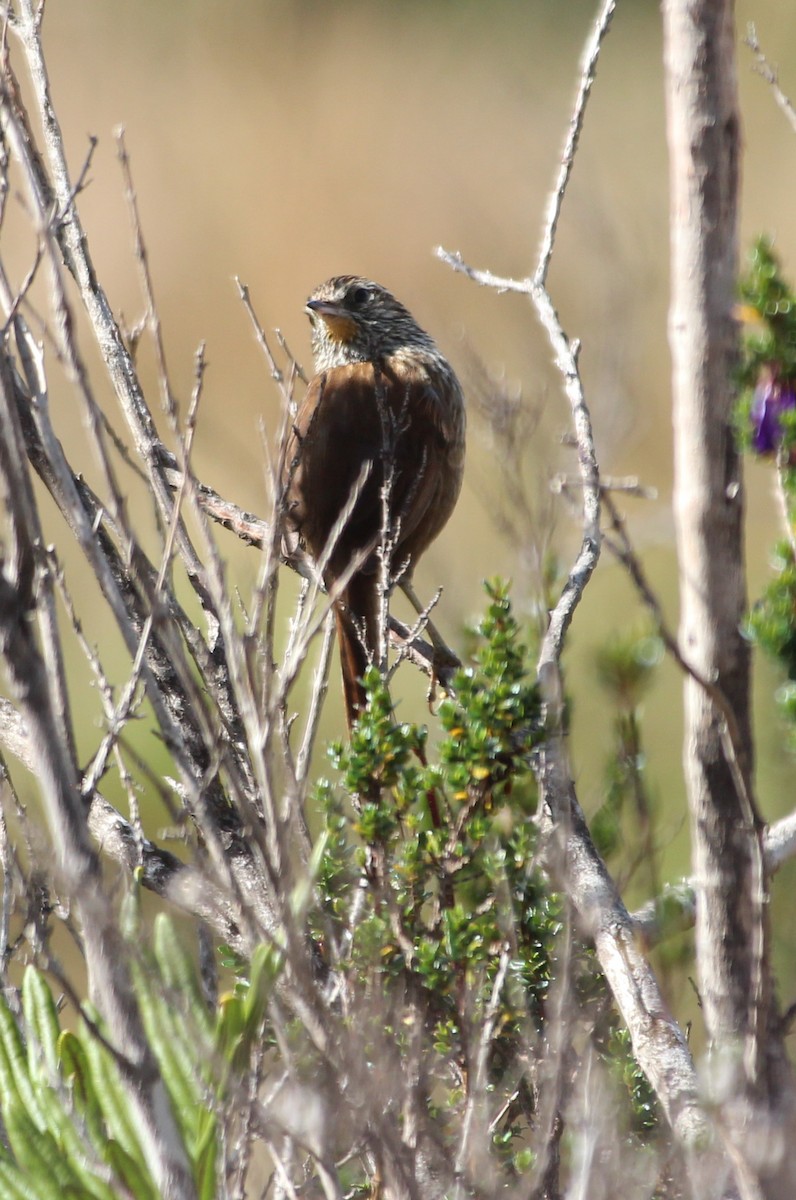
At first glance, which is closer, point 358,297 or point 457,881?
point 457,881

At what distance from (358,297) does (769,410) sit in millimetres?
3384

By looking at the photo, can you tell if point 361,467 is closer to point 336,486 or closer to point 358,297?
point 336,486

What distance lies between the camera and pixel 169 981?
6.60 ft

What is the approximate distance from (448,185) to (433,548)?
542 cm

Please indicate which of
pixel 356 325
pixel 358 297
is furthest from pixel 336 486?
pixel 358 297

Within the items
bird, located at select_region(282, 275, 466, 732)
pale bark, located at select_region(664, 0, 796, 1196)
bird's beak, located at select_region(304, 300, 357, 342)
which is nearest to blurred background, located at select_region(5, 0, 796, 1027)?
bird's beak, located at select_region(304, 300, 357, 342)

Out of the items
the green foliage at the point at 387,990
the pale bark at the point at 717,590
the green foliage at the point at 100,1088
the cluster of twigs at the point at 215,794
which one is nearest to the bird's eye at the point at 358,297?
the cluster of twigs at the point at 215,794

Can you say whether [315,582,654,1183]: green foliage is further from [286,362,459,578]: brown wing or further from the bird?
[286,362,459,578]: brown wing

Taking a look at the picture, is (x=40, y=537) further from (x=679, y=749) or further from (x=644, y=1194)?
(x=679, y=749)

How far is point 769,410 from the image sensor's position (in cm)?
161

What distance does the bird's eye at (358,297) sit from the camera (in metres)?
4.82

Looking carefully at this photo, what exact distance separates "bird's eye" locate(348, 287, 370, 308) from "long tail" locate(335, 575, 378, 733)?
137 centimetres

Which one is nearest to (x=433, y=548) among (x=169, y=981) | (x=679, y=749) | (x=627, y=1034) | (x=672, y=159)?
(x=679, y=749)

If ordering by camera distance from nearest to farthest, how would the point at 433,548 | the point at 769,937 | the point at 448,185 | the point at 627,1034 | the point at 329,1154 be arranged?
the point at 769,937 → the point at 329,1154 → the point at 627,1034 → the point at 433,548 → the point at 448,185
